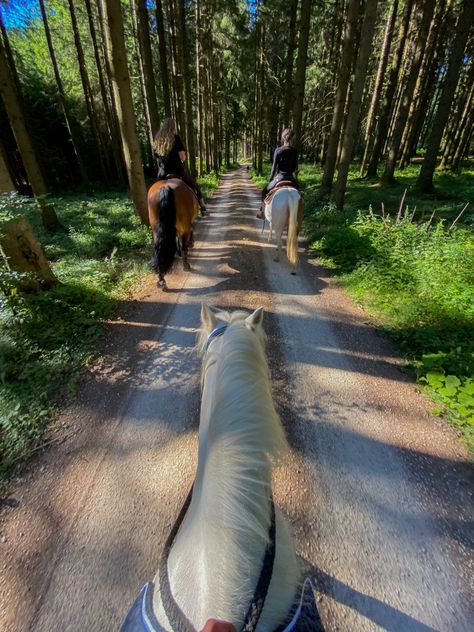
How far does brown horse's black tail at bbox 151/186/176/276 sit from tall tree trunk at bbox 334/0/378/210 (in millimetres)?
6477

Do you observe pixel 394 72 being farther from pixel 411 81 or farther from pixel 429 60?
pixel 429 60

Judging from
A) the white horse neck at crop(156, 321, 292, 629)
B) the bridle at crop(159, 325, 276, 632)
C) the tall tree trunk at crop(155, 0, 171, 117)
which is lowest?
the bridle at crop(159, 325, 276, 632)

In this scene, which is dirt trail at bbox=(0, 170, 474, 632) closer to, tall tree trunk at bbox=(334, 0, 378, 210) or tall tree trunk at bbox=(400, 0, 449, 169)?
tall tree trunk at bbox=(334, 0, 378, 210)

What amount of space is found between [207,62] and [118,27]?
16928 millimetres

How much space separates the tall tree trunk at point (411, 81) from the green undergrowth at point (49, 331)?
12404mm

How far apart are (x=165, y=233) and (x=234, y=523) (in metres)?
5.16

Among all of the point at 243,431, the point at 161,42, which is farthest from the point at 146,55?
the point at 243,431

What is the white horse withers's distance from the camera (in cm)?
625

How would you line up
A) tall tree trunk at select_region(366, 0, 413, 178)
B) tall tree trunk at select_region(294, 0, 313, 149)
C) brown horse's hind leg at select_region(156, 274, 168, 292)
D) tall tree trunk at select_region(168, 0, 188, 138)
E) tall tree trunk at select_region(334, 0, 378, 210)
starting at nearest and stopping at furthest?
brown horse's hind leg at select_region(156, 274, 168, 292), tall tree trunk at select_region(334, 0, 378, 210), tall tree trunk at select_region(294, 0, 313, 149), tall tree trunk at select_region(168, 0, 188, 138), tall tree trunk at select_region(366, 0, 413, 178)

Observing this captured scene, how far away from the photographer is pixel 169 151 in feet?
19.1

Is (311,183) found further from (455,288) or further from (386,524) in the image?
(386,524)

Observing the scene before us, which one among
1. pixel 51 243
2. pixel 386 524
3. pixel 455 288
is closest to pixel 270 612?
pixel 386 524

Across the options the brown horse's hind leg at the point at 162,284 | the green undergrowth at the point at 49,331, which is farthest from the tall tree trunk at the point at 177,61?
the brown horse's hind leg at the point at 162,284

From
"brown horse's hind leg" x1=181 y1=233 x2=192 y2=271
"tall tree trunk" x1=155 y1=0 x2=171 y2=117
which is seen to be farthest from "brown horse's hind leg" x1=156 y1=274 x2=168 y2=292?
"tall tree trunk" x1=155 y1=0 x2=171 y2=117
